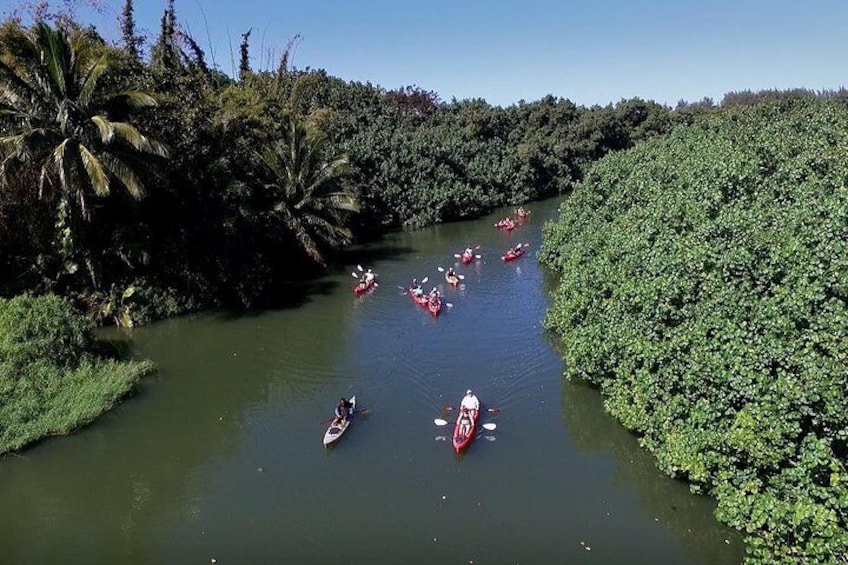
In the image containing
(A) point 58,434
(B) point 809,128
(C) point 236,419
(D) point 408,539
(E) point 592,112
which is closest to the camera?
(D) point 408,539

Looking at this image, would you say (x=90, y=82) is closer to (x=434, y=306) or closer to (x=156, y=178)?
(x=156, y=178)

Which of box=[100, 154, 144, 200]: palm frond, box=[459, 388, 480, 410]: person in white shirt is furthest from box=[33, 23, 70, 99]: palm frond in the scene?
box=[459, 388, 480, 410]: person in white shirt

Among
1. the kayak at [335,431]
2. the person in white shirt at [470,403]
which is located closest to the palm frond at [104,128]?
the kayak at [335,431]

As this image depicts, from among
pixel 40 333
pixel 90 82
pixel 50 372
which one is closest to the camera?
pixel 50 372

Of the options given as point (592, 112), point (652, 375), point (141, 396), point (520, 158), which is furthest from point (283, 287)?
point (592, 112)

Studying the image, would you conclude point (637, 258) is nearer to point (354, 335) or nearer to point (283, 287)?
point (354, 335)

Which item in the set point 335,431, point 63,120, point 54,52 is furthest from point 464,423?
point 54,52

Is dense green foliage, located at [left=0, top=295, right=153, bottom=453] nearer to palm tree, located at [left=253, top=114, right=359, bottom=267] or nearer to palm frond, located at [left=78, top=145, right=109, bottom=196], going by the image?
palm frond, located at [left=78, top=145, right=109, bottom=196]
